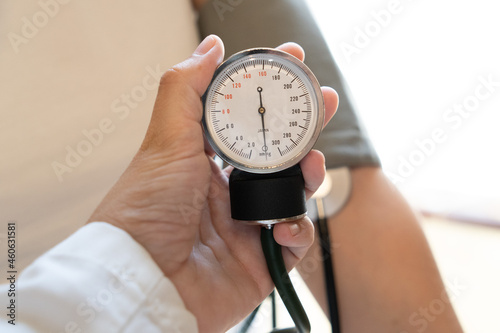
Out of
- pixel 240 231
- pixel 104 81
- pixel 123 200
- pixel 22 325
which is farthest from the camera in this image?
pixel 104 81

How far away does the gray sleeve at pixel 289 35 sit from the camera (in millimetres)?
1087

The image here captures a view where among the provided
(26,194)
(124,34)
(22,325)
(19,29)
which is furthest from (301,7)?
(22,325)

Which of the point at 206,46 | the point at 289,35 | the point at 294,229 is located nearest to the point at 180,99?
the point at 206,46

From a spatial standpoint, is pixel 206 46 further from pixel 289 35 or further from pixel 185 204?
pixel 289 35

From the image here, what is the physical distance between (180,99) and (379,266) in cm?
58

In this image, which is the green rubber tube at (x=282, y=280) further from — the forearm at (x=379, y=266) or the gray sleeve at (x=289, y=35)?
the gray sleeve at (x=289, y=35)

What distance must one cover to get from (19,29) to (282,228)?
82cm

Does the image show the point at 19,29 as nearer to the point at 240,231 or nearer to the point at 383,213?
the point at 240,231

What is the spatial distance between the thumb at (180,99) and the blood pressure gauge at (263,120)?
0.02 meters

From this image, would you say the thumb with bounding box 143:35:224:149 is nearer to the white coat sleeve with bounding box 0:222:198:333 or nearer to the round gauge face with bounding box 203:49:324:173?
the round gauge face with bounding box 203:49:324:173

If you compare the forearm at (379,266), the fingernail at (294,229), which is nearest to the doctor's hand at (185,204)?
the fingernail at (294,229)

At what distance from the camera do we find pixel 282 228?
82cm

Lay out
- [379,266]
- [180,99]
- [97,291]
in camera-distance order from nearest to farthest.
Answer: [97,291] → [180,99] → [379,266]

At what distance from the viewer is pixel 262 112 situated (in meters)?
0.80
